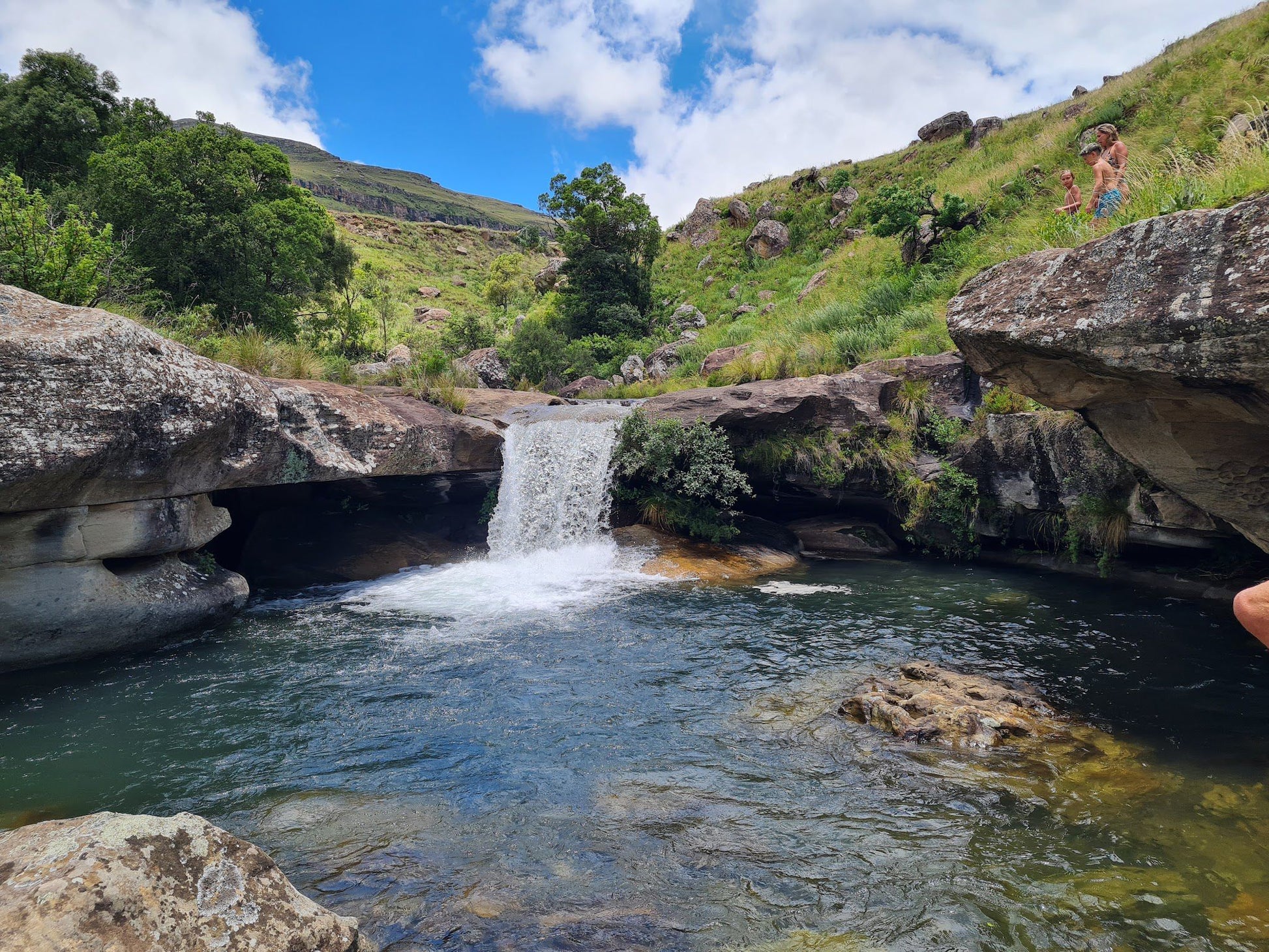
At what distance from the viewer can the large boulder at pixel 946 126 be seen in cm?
3278

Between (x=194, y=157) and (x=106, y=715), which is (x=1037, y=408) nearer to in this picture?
(x=106, y=715)

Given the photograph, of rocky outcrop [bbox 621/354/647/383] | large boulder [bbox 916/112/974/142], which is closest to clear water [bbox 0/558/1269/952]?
rocky outcrop [bbox 621/354/647/383]

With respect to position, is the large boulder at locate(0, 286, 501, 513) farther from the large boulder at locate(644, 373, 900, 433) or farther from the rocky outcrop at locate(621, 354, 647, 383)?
the rocky outcrop at locate(621, 354, 647, 383)

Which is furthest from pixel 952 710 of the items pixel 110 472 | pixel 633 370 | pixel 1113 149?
pixel 633 370

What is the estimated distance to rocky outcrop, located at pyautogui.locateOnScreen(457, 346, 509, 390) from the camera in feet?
74.7

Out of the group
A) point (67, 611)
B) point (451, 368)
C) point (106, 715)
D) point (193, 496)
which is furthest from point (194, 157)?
point (106, 715)

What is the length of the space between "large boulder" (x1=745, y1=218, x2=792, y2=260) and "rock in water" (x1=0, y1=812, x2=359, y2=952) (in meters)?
32.8

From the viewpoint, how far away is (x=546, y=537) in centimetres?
1341

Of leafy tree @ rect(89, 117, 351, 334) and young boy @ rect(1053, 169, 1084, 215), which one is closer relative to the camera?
young boy @ rect(1053, 169, 1084, 215)

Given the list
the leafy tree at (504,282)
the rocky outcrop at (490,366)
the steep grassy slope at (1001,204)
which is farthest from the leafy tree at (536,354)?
the leafy tree at (504,282)

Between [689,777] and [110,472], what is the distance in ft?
23.5

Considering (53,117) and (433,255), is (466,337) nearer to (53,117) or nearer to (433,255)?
(53,117)

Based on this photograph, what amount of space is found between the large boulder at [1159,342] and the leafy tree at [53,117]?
85.8ft

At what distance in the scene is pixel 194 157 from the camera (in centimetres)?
1571
